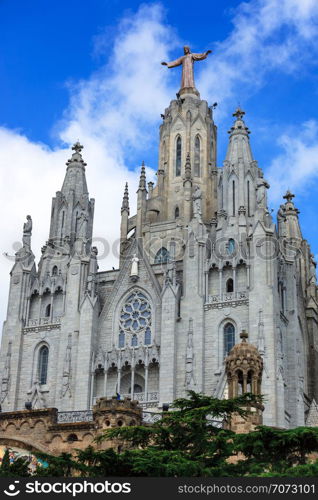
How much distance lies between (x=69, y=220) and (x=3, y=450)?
1027 inches

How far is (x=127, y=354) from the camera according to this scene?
54.3m

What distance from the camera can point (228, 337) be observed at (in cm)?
5244

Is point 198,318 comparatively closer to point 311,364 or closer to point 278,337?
point 278,337

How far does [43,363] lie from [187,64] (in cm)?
2688

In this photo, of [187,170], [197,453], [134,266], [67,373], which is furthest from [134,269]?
[197,453]

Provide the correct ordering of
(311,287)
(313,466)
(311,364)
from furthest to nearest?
(311,287)
(311,364)
(313,466)

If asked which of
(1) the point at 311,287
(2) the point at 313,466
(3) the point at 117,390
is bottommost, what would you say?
(2) the point at 313,466

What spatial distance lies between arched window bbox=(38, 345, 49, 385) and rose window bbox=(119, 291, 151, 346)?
504cm

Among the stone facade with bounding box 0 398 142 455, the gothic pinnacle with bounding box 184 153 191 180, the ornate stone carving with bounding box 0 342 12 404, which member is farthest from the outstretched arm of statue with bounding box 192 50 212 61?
the stone facade with bounding box 0 398 142 455

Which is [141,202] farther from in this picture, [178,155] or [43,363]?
[43,363]

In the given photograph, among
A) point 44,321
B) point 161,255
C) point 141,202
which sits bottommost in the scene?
point 44,321

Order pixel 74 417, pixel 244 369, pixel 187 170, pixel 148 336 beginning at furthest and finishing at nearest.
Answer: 1. pixel 187 170
2. pixel 148 336
3. pixel 74 417
4. pixel 244 369

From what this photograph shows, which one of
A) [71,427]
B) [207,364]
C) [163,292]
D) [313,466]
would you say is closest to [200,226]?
[163,292]

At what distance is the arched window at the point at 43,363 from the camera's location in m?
56.2
